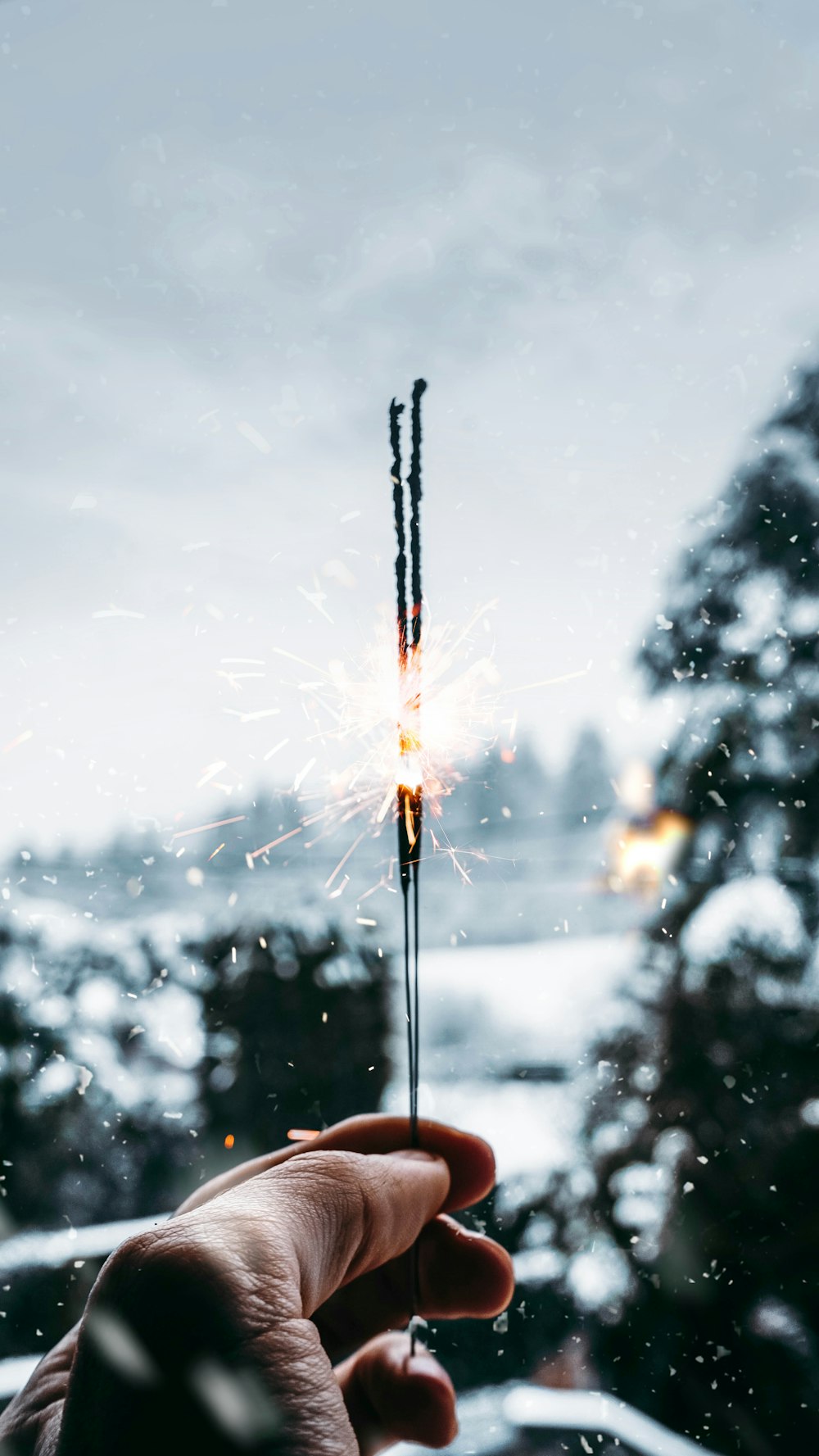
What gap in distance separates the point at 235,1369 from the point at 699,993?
34.2 inches

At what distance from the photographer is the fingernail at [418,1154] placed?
443mm

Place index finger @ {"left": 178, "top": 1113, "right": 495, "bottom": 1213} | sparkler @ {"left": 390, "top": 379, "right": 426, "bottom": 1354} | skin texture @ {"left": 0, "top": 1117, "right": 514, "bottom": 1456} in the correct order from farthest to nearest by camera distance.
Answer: index finger @ {"left": 178, "top": 1113, "right": 495, "bottom": 1213} → sparkler @ {"left": 390, "top": 379, "right": 426, "bottom": 1354} → skin texture @ {"left": 0, "top": 1117, "right": 514, "bottom": 1456}

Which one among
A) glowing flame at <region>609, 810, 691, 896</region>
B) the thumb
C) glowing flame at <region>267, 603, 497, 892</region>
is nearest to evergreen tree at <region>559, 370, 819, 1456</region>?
glowing flame at <region>609, 810, 691, 896</region>

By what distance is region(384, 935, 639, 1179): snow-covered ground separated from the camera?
3.36ft

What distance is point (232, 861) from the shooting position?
0.97 meters

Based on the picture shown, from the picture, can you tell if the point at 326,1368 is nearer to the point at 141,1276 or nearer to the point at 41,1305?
the point at 141,1276

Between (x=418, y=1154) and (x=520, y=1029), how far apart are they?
0.63 metres

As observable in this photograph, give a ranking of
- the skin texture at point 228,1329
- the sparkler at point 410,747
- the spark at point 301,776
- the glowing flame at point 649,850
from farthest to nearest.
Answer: the glowing flame at point 649,850
the spark at point 301,776
the sparkler at point 410,747
the skin texture at point 228,1329

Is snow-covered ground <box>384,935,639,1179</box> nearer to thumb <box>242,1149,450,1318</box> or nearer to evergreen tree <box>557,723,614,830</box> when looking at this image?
evergreen tree <box>557,723,614,830</box>

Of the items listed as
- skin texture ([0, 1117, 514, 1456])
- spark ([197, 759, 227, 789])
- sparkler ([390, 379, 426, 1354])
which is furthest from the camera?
spark ([197, 759, 227, 789])

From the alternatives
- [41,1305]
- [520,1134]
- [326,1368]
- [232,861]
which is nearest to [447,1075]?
[520,1134]

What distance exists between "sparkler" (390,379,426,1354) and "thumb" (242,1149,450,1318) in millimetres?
55

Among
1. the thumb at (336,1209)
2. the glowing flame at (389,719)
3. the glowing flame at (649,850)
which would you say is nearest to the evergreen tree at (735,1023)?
the glowing flame at (649,850)

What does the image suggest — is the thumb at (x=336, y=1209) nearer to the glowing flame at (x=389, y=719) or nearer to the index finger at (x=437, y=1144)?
the index finger at (x=437, y=1144)
